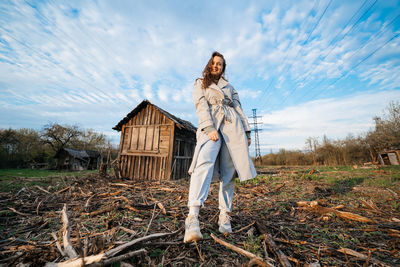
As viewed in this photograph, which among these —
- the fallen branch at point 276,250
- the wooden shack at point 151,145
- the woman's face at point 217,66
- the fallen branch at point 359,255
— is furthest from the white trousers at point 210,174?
the wooden shack at point 151,145

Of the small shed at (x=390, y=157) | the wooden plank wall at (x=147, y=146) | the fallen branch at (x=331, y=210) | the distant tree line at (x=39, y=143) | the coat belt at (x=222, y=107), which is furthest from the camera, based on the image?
the distant tree line at (x=39, y=143)

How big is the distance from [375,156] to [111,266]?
27.1 meters

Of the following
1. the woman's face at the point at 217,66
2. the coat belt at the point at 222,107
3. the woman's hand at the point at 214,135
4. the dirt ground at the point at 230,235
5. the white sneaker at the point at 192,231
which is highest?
the woman's face at the point at 217,66

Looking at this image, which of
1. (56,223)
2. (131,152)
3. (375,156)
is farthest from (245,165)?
(375,156)

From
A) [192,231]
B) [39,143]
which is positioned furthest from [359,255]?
[39,143]

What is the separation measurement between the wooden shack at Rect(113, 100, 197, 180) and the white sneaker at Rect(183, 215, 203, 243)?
277 inches

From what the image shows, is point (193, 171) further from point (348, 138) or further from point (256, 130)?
point (256, 130)

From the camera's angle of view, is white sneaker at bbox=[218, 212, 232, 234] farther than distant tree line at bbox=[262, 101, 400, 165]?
No

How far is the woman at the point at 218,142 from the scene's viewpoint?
1.98 m

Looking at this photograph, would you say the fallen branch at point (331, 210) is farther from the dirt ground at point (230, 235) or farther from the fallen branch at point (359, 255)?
the fallen branch at point (359, 255)

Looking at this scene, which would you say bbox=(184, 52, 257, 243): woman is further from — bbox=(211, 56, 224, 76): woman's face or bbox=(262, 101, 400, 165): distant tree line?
bbox=(262, 101, 400, 165): distant tree line

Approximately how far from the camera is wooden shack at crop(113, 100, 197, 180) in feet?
29.0

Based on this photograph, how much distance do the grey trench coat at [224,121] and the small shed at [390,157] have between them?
2137 cm

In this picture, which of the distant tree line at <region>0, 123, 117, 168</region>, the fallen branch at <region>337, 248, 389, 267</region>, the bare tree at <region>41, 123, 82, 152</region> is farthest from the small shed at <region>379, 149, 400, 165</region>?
the bare tree at <region>41, 123, 82, 152</region>
